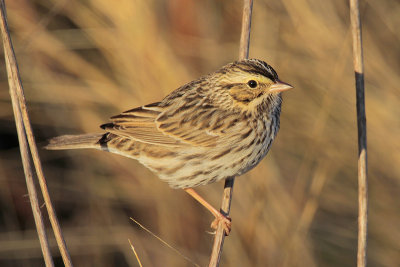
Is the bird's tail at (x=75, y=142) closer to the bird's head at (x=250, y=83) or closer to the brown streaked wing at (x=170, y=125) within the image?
the brown streaked wing at (x=170, y=125)

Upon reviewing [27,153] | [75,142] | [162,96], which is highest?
[162,96]

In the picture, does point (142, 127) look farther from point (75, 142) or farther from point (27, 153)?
point (27, 153)

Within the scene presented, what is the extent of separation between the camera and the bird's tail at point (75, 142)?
3865 millimetres

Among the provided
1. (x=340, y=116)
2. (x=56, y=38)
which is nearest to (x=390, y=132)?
(x=340, y=116)

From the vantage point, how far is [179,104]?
388 cm

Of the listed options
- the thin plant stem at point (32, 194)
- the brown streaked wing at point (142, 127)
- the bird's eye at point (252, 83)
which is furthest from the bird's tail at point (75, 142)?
the bird's eye at point (252, 83)

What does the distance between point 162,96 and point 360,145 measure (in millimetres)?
2350

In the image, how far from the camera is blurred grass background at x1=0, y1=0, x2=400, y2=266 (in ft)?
16.8

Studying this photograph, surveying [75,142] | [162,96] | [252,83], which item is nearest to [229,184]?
[252,83]

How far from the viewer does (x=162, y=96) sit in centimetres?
515

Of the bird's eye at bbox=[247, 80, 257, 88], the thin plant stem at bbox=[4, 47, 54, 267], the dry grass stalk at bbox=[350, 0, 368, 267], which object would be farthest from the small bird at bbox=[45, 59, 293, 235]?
the thin plant stem at bbox=[4, 47, 54, 267]

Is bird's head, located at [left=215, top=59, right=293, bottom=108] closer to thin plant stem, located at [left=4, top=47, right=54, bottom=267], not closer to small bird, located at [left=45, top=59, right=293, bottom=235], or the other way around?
small bird, located at [left=45, top=59, right=293, bottom=235]

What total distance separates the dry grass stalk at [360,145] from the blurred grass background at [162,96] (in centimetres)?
185

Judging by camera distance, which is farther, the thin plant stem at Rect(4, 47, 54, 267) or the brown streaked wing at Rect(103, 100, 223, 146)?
the brown streaked wing at Rect(103, 100, 223, 146)
